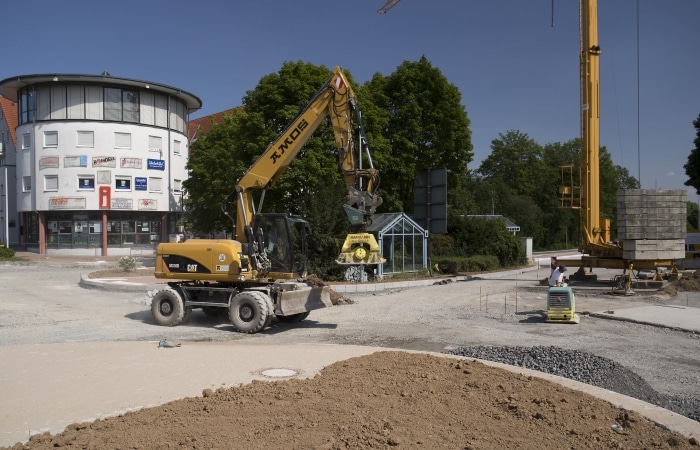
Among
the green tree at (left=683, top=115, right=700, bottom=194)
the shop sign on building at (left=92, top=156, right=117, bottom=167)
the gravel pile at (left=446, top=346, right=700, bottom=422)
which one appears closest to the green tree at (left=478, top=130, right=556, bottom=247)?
the green tree at (left=683, top=115, right=700, bottom=194)

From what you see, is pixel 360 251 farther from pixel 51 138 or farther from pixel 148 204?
pixel 51 138

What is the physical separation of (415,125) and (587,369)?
28.3 m

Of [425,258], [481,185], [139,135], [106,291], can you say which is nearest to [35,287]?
[106,291]

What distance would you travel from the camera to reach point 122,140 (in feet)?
147

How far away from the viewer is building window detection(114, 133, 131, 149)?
146 ft

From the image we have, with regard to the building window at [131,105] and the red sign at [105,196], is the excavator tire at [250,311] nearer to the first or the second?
the red sign at [105,196]

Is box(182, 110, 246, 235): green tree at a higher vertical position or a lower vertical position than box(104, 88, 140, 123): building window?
lower

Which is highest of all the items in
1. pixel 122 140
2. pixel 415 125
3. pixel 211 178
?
pixel 122 140

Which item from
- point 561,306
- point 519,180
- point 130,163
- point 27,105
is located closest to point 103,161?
point 130,163

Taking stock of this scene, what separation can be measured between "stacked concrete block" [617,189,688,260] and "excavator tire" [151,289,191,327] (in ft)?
53.6

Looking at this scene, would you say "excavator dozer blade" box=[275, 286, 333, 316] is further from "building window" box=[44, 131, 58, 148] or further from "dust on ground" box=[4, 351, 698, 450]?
"building window" box=[44, 131, 58, 148]

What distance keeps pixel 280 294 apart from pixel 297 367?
4.05 m

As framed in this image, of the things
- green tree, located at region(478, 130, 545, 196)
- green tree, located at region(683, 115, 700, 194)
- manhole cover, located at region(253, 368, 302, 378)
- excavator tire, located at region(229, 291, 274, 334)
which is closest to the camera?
manhole cover, located at region(253, 368, 302, 378)

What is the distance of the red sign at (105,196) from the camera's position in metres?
43.9
